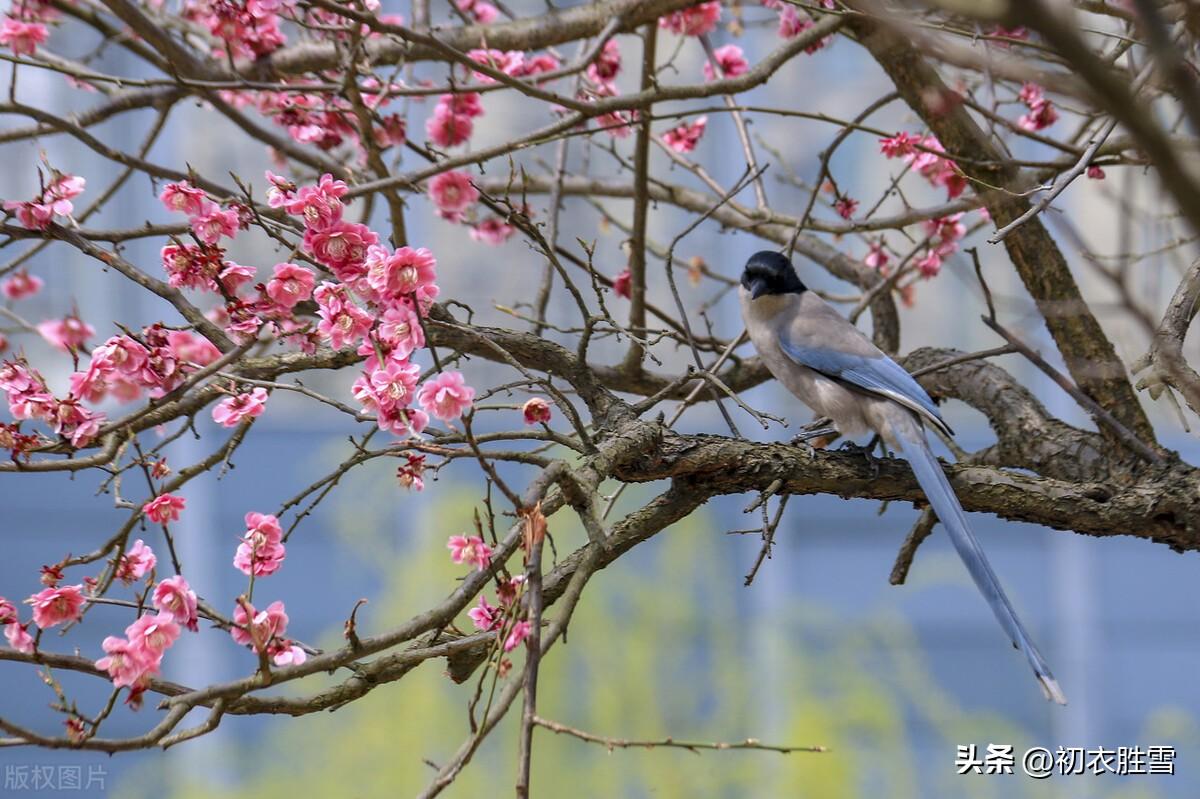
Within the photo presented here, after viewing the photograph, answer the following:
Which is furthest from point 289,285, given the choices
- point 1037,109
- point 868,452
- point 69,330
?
point 1037,109

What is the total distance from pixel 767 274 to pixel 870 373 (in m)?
0.33

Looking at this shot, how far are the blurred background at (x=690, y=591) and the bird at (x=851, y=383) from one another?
62.8 inches

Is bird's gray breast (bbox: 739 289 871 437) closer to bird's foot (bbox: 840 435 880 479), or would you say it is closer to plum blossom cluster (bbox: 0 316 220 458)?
bird's foot (bbox: 840 435 880 479)

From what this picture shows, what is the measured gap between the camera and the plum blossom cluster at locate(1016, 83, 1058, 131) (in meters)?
2.11

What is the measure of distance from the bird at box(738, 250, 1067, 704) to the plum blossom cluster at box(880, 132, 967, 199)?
277mm

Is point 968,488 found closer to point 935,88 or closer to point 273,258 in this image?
point 935,88

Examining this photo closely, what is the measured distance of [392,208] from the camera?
1.83m

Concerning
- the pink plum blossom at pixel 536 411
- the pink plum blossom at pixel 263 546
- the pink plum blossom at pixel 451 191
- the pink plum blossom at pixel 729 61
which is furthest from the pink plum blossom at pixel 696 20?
the pink plum blossom at pixel 263 546

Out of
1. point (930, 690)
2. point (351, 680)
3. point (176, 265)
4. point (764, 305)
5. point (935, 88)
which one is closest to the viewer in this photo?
point (351, 680)

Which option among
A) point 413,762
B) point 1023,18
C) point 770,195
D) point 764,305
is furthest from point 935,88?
point 413,762

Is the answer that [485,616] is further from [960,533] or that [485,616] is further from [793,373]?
[793,373]

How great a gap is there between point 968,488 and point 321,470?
9.43 ft

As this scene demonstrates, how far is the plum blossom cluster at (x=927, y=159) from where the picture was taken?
2.03 m

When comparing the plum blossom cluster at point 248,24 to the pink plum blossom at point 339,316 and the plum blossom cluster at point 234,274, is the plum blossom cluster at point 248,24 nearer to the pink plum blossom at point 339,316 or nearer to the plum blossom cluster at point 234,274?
the plum blossom cluster at point 234,274
